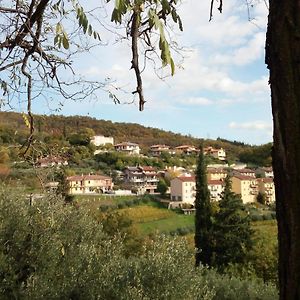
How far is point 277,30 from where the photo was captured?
3.54 feet

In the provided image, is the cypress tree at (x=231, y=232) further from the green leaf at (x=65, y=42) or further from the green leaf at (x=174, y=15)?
the green leaf at (x=174, y=15)

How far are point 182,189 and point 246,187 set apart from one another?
9332 mm

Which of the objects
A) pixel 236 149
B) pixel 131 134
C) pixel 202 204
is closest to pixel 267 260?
pixel 202 204

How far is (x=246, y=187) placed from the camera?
172ft

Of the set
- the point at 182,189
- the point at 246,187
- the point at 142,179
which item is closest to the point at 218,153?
the point at 246,187

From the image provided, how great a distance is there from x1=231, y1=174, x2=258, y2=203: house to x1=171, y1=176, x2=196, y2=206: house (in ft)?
20.2

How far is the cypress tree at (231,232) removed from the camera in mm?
22953

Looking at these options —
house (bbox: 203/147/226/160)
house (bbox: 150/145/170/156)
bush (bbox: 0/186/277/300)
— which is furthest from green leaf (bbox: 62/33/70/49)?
house (bbox: 203/147/226/160)

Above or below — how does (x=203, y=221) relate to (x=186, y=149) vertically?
below

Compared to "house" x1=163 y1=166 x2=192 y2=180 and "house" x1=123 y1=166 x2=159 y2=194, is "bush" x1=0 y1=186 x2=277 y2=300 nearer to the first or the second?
"house" x1=123 y1=166 x2=159 y2=194

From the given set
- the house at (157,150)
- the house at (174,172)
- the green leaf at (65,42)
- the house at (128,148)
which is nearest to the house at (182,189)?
the house at (174,172)

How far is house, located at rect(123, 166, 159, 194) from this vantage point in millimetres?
50662

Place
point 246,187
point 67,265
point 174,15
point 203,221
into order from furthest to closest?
1. point 246,187
2. point 203,221
3. point 67,265
4. point 174,15

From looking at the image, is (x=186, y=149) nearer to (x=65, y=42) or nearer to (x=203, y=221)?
(x=203, y=221)
